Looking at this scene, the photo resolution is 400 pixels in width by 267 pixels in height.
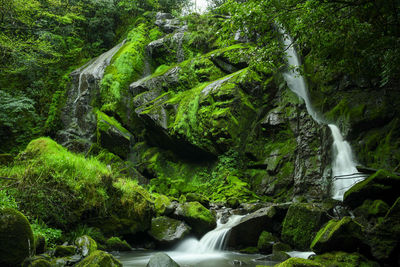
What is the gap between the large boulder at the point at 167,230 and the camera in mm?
7103

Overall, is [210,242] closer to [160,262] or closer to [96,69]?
[160,262]

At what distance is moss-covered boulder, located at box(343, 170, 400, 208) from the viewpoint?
5383 millimetres

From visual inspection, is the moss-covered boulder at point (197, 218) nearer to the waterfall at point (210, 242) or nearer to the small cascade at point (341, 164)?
the waterfall at point (210, 242)

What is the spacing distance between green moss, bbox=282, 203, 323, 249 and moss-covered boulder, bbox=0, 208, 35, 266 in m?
5.20

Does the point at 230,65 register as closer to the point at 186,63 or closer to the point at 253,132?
the point at 186,63

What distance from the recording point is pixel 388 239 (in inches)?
171

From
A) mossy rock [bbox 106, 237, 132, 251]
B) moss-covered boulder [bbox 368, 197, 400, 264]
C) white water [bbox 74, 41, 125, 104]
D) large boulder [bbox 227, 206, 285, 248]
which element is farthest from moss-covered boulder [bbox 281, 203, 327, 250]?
white water [bbox 74, 41, 125, 104]

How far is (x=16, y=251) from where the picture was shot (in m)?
3.80

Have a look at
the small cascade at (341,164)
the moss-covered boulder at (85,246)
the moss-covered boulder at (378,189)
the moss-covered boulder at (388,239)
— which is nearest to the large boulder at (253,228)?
the moss-covered boulder at (378,189)

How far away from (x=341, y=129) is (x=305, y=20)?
658 centimetres

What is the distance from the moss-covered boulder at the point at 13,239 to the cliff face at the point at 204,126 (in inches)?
265

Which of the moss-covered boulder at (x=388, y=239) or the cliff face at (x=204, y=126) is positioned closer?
the moss-covered boulder at (x=388, y=239)

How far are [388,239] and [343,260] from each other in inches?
32.6

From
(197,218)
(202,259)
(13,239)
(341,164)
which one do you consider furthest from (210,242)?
(341,164)
